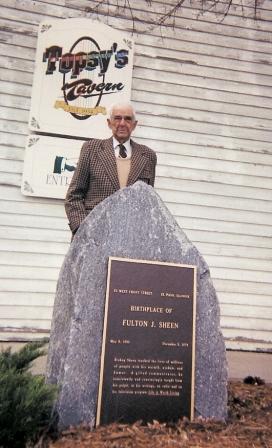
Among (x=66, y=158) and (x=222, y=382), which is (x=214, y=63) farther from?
(x=222, y=382)

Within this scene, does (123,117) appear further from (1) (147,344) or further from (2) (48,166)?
(2) (48,166)

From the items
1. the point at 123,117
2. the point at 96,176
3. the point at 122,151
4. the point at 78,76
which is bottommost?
the point at 96,176

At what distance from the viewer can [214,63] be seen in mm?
6320

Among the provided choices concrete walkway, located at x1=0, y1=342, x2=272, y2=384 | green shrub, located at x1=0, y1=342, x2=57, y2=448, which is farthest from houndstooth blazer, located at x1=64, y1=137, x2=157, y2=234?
concrete walkway, located at x1=0, y1=342, x2=272, y2=384

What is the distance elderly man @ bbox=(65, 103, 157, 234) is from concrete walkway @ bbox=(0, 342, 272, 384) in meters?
1.54

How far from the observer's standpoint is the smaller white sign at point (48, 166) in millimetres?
5684

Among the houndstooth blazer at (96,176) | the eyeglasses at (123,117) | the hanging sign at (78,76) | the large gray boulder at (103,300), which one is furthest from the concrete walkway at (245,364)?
the hanging sign at (78,76)

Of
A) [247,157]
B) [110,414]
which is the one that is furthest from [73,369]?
[247,157]

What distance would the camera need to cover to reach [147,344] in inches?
114

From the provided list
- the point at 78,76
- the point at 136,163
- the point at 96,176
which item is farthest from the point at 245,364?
the point at 78,76

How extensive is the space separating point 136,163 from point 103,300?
116cm

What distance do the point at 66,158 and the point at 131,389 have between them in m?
3.58

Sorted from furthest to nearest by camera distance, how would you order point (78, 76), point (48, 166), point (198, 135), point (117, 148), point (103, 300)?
point (198, 135) → point (78, 76) → point (48, 166) → point (117, 148) → point (103, 300)

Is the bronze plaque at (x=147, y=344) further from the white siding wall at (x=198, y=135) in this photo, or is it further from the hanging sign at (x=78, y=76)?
the hanging sign at (x=78, y=76)
